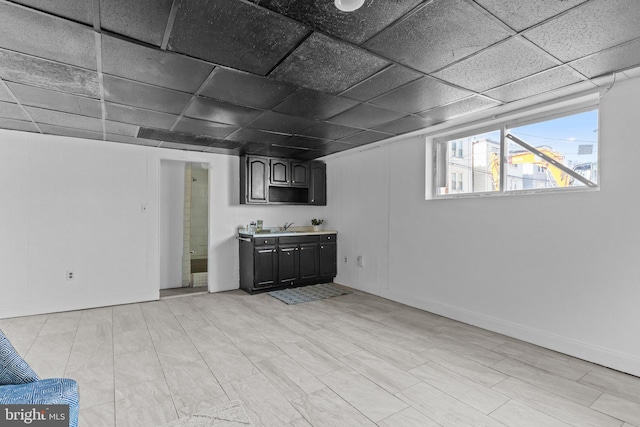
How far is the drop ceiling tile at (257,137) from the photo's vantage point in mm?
4023

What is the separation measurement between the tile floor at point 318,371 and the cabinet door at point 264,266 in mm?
1092

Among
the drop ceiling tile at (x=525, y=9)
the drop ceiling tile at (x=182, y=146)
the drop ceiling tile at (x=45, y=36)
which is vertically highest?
the drop ceiling tile at (x=525, y=9)

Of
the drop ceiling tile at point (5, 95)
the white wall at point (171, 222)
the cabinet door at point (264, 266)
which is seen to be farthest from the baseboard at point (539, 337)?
the drop ceiling tile at point (5, 95)

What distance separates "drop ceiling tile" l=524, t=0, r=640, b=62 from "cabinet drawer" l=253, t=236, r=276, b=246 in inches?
163

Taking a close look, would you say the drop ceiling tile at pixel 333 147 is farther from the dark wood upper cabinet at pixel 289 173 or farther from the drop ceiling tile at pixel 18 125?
the drop ceiling tile at pixel 18 125

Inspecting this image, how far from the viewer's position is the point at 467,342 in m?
3.23

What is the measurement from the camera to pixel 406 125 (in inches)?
154

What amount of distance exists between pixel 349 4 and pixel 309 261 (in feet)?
14.6

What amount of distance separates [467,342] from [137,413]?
291 centimetres

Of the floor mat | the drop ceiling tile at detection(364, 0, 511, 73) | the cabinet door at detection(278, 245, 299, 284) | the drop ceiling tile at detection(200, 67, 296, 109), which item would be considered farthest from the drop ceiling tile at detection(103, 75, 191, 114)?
the floor mat

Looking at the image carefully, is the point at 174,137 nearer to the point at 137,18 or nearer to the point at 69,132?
the point at 69,132

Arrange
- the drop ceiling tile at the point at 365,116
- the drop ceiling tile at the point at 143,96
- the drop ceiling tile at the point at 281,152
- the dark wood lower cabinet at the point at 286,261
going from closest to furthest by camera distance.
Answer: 1. the drop ceiling tile at the point at 143,96
2. the drop ceiling tile at the point at 365,116
3. the drop ceiling tile at the point at 281,152
4. the dark wood lower cabinet at the point at 286,261

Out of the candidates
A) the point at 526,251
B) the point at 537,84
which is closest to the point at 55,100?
the point at 537,84

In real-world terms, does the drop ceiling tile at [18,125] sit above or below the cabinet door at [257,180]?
above
